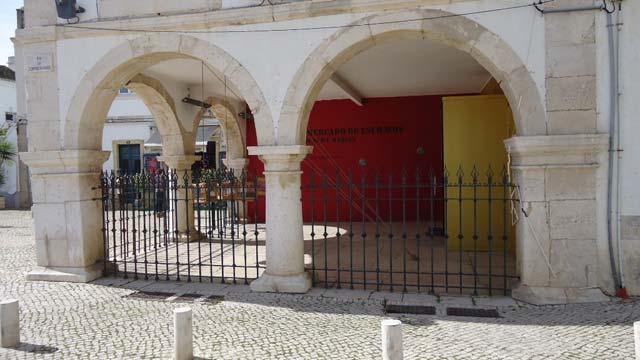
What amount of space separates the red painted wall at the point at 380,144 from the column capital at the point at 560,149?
5.83 metres

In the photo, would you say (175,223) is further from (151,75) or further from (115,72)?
(115,72)

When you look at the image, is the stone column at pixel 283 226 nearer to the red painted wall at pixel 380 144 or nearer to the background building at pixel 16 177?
the red painted wall at pixel 380 144

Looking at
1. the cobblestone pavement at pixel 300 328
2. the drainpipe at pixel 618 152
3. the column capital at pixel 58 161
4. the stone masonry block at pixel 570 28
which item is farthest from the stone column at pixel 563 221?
the column capital at pixel 58 161

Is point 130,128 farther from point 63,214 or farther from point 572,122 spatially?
point 572,122

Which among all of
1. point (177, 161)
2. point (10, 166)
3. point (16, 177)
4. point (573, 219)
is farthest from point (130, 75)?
point (16, 177)

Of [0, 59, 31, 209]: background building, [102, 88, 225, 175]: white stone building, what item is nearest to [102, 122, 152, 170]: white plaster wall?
[102, 88, 225, 175]: white stone building

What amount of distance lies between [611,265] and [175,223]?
7.01 m

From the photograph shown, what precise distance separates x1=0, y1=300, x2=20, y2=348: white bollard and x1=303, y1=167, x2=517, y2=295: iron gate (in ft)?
9.76

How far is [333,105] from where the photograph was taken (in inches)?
464

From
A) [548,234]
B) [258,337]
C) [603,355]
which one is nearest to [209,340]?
[258,337]

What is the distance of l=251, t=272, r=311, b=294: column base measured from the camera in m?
5.62

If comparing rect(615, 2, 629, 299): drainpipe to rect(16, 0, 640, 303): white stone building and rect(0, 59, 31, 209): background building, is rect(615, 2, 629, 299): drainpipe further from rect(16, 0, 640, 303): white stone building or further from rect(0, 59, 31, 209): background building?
rect(0, 59, 31, 209): background building

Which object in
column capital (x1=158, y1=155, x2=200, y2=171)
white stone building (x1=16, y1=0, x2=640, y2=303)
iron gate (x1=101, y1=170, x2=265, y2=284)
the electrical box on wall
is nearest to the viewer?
white stone building (x1=16, y1=0, x2=640, y2=303)

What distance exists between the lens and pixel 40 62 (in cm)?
637
